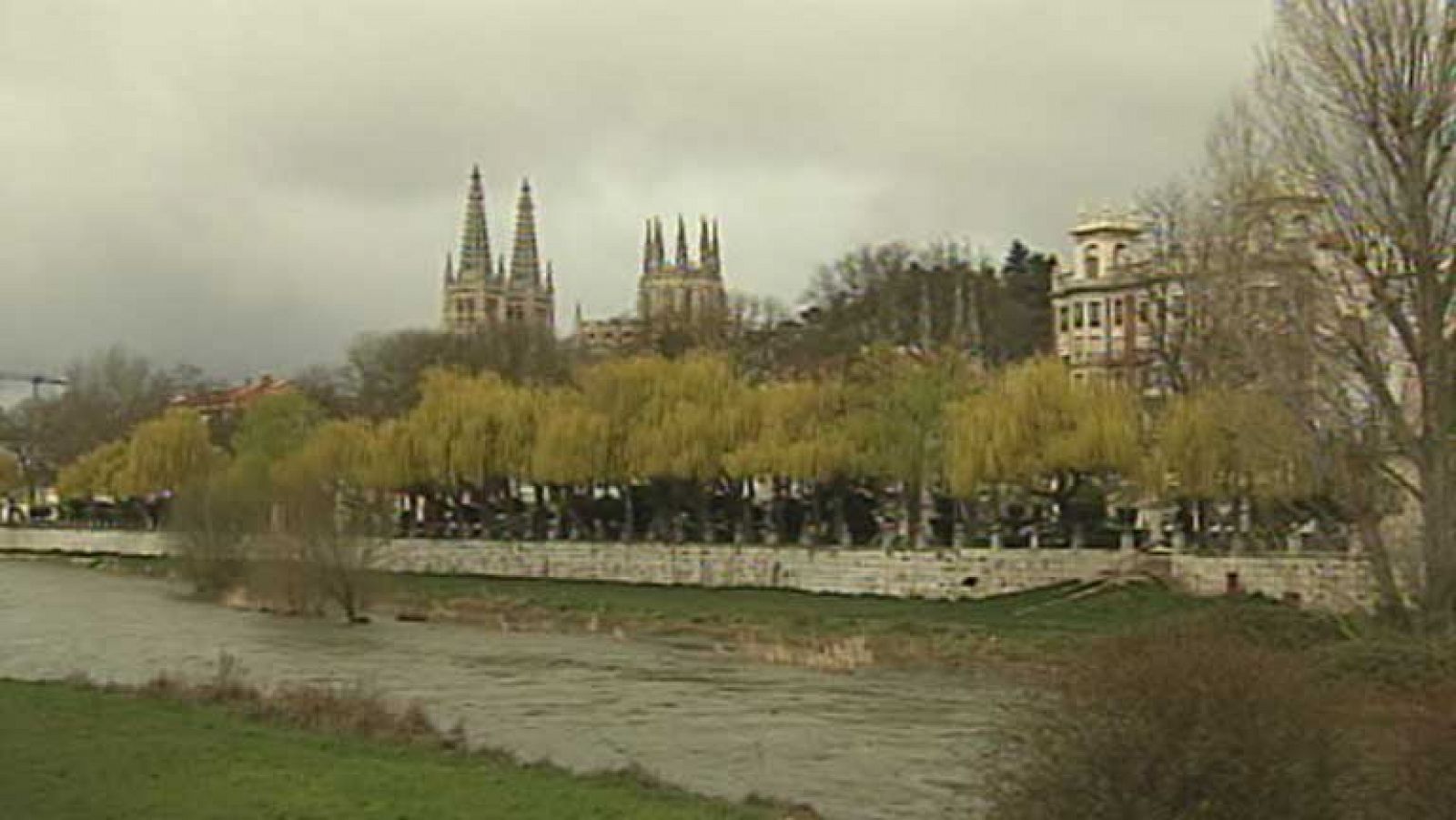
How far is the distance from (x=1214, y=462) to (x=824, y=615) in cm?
1058

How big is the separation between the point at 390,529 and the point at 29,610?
14.6 m

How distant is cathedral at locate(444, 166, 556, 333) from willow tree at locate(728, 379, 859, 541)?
11987cm

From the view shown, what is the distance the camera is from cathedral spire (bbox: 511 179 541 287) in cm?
19450

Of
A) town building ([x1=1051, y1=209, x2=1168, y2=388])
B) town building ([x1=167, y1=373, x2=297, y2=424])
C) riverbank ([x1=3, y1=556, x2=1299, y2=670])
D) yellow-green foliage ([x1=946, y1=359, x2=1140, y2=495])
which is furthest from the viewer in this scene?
town building ([x1=167, y1=373, x2=297, y2=424])

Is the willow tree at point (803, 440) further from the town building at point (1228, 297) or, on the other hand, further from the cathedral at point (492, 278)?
the cathedral at point (492, 278)

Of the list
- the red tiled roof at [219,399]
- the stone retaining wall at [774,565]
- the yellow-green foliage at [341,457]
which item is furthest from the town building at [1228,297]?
the red tiled roof at [219,399]

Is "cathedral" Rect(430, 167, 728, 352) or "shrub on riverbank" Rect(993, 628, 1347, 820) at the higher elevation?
"cathedral" Rect(430, 167, 728, 352)

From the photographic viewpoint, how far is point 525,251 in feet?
643

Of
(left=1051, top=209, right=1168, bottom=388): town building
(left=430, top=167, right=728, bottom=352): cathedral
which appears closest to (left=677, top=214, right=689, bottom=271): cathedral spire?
(left=430, top=167, right=728, bottom=352): cathedral

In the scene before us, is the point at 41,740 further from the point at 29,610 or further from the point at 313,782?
the point at 29,610

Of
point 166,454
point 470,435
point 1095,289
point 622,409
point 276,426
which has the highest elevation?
point 1095,289

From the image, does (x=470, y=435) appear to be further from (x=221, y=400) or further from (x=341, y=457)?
(x=221, y=400)

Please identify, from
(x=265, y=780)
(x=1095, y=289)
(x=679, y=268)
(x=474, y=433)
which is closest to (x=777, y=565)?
(x=474, y=433)

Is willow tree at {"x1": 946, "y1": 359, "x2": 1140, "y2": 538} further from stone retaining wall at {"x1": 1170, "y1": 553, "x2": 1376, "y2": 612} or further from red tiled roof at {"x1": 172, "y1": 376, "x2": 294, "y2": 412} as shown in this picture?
red tiled roof at {"x1": 172, "y1": 376, "x2": 294, "y2": 412}
